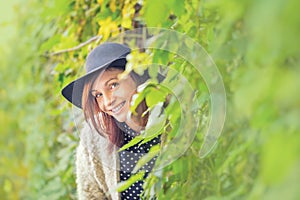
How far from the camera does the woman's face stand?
1.63 metres

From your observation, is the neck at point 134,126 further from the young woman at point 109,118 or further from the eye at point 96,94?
the eye at point 96,94

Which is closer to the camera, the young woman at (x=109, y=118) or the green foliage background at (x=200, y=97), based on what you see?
the green foliage background at (x=200, y=97)

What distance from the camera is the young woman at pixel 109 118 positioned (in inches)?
65.0

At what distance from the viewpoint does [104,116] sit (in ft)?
5.71

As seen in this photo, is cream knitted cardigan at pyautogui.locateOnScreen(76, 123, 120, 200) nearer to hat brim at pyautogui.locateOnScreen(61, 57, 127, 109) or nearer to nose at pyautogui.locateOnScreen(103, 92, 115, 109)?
hat brim at pyautogui.locateOnScreen(61, 57, 127, 109)

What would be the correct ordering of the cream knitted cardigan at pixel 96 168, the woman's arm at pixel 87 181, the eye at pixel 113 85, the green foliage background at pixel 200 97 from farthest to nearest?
the woman's arm at pixel 87 181, the cream knitted cardigan at pixel 96 168, the eye at pixel 113 85, the green foliage background at pixel 200 97

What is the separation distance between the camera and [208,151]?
4.90ft

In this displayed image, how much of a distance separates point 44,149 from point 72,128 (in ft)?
1.58

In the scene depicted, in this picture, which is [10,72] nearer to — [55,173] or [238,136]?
[55,173]

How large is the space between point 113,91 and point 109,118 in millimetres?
136

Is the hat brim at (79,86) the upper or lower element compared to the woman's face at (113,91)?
upper

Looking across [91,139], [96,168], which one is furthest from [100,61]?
[96,168]

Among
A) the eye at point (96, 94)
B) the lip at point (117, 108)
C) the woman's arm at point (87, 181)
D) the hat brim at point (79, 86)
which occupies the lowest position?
the woman's arm at point (87, 181)

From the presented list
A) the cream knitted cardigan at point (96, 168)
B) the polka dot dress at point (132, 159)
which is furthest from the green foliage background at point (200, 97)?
the cream knitted cardigan at point (96, 168)
